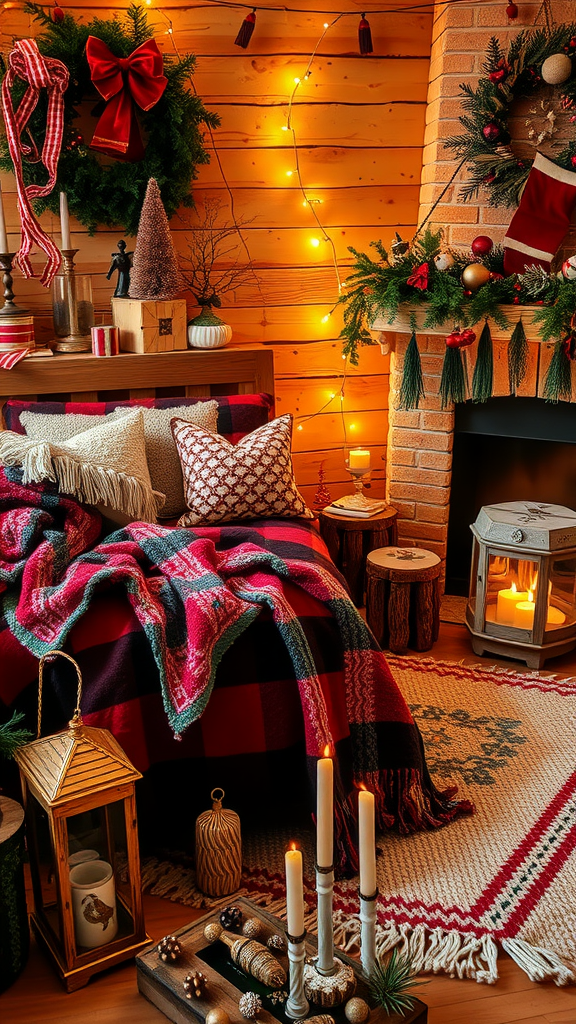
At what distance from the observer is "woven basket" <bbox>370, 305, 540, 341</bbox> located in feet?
9.71

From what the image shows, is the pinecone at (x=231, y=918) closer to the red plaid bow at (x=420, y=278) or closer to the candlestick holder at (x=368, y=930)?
the candlestick holder at (x=368, y=930)

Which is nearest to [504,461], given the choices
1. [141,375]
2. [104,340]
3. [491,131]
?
[491,131]

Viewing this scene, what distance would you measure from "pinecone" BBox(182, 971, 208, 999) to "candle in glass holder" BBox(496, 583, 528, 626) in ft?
5.68

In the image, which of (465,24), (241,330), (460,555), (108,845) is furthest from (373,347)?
(108,845)

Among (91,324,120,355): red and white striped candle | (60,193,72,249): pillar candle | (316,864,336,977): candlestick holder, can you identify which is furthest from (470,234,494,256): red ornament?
(316,864,336,977): candlestick holder

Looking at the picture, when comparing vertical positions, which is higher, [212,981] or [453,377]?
[453,377]

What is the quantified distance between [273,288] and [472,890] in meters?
2.27

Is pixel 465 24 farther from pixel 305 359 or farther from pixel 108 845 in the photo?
pixel 108 845

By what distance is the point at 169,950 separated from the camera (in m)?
1.57

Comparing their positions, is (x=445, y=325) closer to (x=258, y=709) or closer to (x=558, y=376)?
(x=558, y=376)

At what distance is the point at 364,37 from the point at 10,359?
164cm

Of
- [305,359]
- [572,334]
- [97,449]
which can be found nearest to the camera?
[97,449]

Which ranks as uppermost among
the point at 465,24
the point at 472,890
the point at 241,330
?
the point at 465,24

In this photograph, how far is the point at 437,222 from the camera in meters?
3.25
